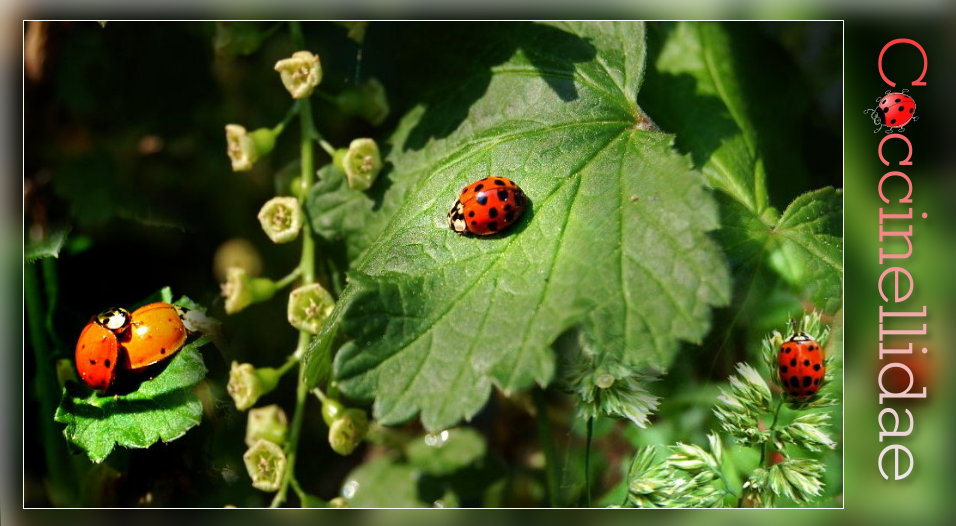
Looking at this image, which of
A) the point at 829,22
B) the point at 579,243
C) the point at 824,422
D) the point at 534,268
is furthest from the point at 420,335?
the point at 829,22

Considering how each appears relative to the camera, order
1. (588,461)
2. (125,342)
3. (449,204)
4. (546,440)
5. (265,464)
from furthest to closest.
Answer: (546,440)
(588,461)
(265,464)
(125,342)
(449,204)

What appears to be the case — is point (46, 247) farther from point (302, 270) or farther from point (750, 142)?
point (750, 142)

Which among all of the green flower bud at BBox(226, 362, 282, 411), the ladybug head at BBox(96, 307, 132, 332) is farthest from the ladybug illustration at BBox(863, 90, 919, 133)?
the ladybug head at BBox(96, 307, 132, 332)

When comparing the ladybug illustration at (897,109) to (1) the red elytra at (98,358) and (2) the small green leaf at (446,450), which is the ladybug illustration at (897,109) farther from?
(1) the red elytra at (98,358)

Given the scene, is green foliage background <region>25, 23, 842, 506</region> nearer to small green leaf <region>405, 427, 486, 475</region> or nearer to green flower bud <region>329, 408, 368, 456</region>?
small green leaf <region>405, 427, 486, 475</region>

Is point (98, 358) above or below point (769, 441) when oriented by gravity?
above

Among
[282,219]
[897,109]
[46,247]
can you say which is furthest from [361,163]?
[897,109]

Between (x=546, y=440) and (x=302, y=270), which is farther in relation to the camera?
(x=546, y=440)
